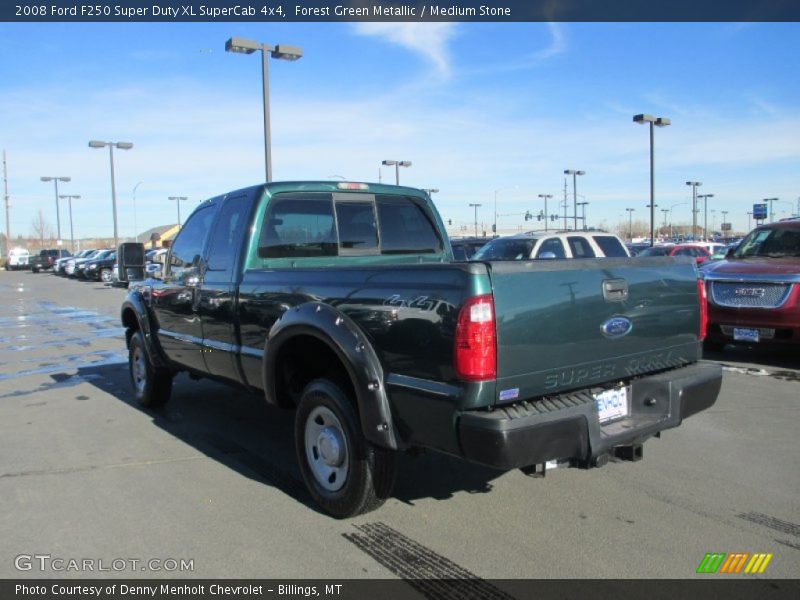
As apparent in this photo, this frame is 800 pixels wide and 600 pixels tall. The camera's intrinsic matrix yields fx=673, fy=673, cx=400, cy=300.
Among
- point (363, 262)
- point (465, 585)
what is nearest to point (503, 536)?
point (465, 585)

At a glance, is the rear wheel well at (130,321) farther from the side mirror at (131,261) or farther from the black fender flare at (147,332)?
the side mirror at (131,261)

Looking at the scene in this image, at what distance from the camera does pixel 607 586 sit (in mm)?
3219

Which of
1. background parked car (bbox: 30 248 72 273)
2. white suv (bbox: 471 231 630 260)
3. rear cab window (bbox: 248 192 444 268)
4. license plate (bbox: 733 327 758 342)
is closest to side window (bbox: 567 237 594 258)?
Answer: white suv (bbox: 471 231 630 260)

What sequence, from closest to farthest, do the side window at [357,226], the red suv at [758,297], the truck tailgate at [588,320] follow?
the truck tailgate at [588,320]
the side window at [357,226]
the red suv at [758,297]

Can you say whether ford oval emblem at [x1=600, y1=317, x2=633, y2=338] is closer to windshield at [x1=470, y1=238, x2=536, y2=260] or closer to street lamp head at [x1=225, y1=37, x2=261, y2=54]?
windshield at [x1=470, y1=238, x2=536, y2=260]

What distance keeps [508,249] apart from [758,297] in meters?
5.10

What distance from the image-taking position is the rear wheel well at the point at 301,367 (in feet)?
14.1

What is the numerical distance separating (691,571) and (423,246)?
3375 mm

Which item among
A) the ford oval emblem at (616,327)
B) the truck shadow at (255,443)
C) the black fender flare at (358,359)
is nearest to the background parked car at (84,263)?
the truck shadow at (255,443)

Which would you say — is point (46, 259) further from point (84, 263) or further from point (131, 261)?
point (131, 261)

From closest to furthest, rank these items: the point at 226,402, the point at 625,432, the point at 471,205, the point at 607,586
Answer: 1. the point at 607,586
2. the point at 625,432
3. the point at 226,402
4. the point at 471,205

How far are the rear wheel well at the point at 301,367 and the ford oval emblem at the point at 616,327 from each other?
159 cm

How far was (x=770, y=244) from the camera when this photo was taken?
1012cm

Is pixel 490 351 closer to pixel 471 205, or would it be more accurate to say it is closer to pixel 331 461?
pixel 331 461
